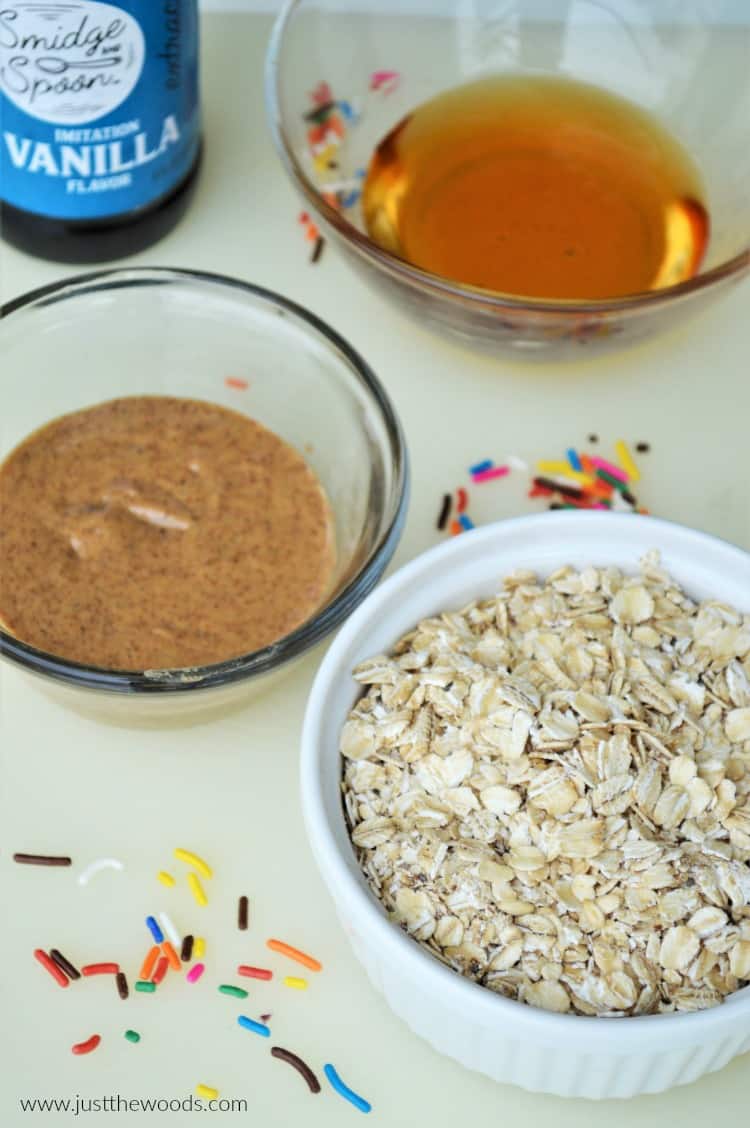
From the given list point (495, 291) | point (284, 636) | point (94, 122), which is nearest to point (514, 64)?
point (495, 291)

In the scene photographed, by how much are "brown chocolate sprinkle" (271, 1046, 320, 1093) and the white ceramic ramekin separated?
2.5 inches

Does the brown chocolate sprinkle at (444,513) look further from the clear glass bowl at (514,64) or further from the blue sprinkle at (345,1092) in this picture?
the blue sprinkle at (345,1092)

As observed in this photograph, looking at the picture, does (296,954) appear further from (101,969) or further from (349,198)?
(349,198)

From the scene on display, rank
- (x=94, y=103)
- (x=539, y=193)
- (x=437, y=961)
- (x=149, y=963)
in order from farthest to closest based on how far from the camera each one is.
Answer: (x=539, y=193) → (x=94, y=103) → (x=149, y=963) → (x=437, y=961)

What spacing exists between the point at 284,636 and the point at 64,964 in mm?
229

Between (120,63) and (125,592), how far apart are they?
0.36 m

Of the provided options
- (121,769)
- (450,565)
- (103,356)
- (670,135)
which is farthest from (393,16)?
(121,769)

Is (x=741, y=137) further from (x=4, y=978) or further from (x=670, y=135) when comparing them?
(x=4, y=978)

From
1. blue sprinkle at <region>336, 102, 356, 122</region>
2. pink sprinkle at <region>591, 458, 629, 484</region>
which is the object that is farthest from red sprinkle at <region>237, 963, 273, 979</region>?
blue sprinkle at <region>336, 102, 356, 122</region>

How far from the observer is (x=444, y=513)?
3.55 ft

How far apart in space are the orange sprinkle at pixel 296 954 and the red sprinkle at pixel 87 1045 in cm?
11

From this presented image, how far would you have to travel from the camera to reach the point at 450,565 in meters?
0.94

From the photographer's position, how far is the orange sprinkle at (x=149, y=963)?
0.88 metres

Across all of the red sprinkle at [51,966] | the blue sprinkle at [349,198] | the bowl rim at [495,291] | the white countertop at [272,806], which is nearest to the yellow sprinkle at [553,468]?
the white countertop at [272,806]
